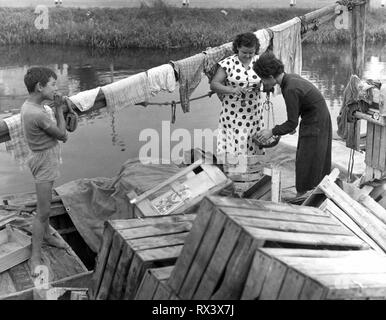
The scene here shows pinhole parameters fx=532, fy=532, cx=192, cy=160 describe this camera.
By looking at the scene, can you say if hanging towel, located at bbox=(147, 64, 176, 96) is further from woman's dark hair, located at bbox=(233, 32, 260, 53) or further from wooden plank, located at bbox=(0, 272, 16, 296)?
wooden plank, located at bbox=(0, 272, 16, 296)

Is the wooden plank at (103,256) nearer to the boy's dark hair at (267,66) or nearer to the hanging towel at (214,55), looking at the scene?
the boy's dark hair at (267,66)

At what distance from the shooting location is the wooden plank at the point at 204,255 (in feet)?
8.86

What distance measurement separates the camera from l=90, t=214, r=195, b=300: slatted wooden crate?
305cm

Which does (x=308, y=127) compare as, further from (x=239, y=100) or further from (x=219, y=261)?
(x=219, y=261)

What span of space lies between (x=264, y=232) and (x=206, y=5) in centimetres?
2646

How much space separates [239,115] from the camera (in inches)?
211

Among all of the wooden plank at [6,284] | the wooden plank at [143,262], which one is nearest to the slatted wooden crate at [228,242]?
the wooden plank at [143,262]

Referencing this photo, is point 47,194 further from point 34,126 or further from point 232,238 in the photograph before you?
point 232,238

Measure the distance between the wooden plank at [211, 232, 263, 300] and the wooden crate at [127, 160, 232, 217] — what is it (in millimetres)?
2059

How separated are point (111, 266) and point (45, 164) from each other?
55.5 inches

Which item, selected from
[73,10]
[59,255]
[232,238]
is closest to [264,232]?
[232,238]

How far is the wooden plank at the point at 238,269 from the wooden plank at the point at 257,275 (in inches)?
1.5

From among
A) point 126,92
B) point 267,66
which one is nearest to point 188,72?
point 126,92

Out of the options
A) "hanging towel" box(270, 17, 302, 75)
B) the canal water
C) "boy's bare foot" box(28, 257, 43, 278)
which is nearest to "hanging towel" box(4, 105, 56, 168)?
"boy's bare foot" box(28, 257, 43, 278)
